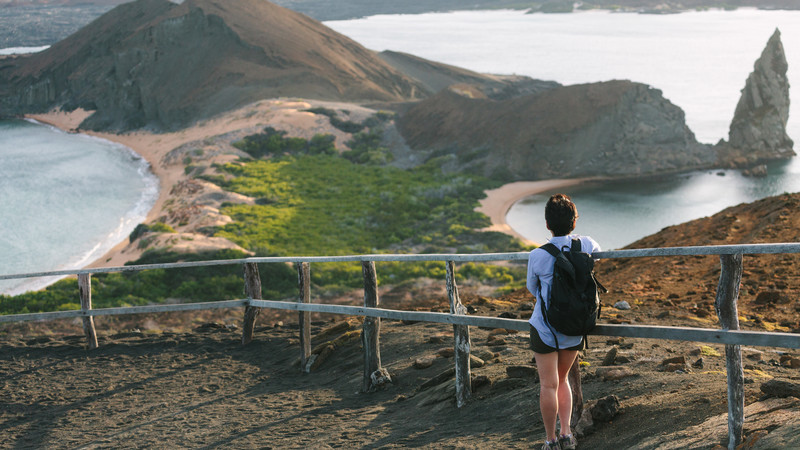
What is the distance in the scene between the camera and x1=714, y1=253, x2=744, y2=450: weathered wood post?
5.35 meters

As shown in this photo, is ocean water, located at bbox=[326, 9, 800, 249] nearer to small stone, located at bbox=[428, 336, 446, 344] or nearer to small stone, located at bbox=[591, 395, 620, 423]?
small stone, located at bbox=[428, 336, 446, 344]

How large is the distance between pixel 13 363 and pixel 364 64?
78.7 meters

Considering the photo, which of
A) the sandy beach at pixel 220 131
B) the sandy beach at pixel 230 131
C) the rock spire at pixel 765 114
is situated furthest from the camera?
the rock spire at pixel 765 114

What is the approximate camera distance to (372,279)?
910 centimetres

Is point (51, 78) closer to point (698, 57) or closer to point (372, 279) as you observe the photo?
point (372, 279)

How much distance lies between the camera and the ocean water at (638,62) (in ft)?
144

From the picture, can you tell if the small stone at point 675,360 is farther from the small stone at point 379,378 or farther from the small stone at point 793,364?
the small stone at point 379,378

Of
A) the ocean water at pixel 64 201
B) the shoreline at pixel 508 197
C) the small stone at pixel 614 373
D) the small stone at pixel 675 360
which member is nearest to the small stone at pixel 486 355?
the small stone at pixel 614 373

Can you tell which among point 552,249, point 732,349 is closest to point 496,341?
point 552,249

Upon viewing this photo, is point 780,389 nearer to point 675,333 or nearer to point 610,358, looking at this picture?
point 675,333

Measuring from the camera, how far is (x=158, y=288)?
26.0 m

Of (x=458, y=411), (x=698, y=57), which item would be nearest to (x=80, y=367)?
(x=458, y=411)

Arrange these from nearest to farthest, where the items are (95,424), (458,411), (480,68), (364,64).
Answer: (458,411)
(95,424)
(364,64)
(480,68)

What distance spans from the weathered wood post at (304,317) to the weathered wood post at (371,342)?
4.12 feet
